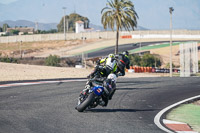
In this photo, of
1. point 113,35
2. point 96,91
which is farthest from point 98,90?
point 113,35

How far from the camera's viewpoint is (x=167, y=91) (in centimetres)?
1859

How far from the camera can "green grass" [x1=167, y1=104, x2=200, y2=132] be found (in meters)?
10.2

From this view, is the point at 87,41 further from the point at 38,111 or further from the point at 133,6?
the point at 38,111

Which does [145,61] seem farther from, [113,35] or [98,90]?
[98,90]

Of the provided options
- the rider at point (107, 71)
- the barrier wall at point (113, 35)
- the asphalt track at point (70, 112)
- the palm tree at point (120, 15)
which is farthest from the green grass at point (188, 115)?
the barrier wall at point (113, 35)

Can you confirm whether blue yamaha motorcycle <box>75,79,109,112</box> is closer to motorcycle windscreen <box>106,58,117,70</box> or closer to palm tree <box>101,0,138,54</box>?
motorcycle windscreen <box>106,58,117,70</box>

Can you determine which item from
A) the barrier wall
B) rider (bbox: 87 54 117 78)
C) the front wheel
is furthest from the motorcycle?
the barrier wall

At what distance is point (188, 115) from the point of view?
11750mm

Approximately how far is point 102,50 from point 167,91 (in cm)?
6503

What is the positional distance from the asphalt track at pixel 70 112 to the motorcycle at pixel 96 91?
274mm

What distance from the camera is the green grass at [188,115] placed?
10250 mm

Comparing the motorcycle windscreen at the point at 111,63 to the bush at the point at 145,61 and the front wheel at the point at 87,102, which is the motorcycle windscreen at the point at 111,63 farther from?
the bush at the point at 145,61

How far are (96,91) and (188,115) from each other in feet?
10.7

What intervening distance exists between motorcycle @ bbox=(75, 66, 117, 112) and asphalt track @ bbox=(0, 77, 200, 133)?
0.90 feet
